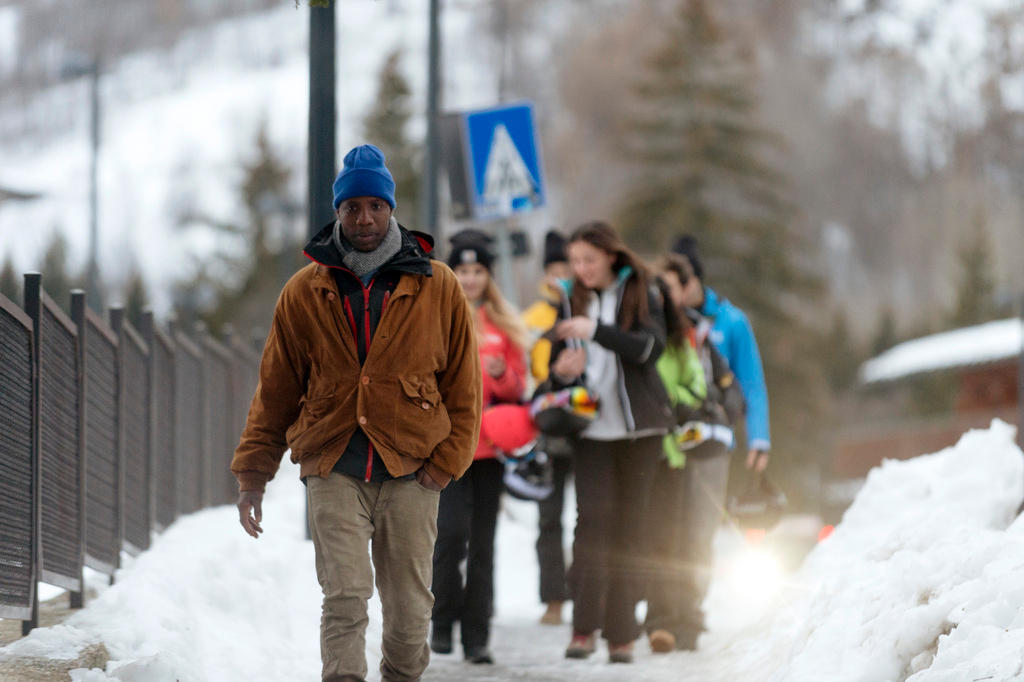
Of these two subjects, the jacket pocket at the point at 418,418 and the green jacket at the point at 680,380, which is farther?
the green jacket at the point at 680,380

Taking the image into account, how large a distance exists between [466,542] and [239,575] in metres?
1.14

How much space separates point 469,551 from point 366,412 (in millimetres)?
2847

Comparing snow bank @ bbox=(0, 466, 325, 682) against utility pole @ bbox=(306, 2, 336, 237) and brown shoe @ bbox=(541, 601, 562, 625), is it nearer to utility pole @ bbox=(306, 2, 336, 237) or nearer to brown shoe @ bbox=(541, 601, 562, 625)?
utility pole @ bbox=(306, 2, 336, 237)

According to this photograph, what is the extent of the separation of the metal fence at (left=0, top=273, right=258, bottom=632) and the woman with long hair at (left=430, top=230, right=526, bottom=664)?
160 centimetres

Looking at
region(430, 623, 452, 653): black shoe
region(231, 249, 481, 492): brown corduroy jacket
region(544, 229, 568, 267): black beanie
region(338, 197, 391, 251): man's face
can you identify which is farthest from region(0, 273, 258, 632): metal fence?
region(544, 229, 568, 267): black beanie

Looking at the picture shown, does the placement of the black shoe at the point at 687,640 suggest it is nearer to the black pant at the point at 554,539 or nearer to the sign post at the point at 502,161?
the black pant at the point at 554,539

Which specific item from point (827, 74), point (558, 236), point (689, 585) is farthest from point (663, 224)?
point (827, 74)

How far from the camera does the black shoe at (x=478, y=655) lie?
7.65 metres

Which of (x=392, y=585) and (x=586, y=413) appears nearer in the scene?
(x=392, y=585)

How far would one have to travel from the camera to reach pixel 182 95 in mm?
181125

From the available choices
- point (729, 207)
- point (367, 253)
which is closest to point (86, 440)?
point (367, 253)

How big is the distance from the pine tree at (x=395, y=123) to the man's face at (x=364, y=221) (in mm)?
49046

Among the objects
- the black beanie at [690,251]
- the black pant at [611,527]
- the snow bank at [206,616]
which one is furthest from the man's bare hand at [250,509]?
the black beanie at [690,251]

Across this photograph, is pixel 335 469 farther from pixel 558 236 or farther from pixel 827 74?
pixel 827 74
